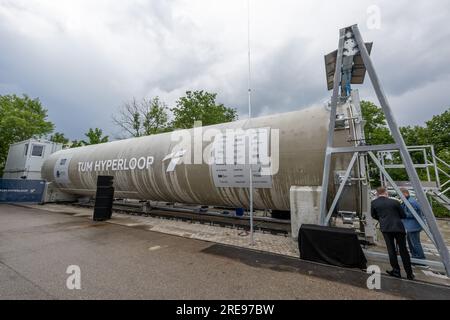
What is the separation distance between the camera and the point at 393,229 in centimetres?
369

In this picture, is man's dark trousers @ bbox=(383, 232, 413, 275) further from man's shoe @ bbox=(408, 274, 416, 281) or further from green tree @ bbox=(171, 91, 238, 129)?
green tree @ bbox=(171, 91, 238, 129)

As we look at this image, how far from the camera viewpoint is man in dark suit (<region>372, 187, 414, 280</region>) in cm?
359

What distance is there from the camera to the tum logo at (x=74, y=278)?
3289 millimetres

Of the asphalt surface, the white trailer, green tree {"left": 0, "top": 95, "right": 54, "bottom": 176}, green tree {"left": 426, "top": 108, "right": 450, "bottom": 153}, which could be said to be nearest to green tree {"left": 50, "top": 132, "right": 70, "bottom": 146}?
green tree {"left": 0, "top": 95, "right": 54, "bottom": 176}

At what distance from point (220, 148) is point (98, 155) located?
7.36 m

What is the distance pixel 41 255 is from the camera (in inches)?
185

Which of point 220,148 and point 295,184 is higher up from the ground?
point 220,148

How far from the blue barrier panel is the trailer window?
222 cm

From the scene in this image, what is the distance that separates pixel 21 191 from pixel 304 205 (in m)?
18.0

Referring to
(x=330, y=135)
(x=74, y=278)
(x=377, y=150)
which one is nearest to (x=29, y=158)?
(x=74, y=278)

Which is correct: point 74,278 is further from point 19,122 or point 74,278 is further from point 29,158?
point 19,122
